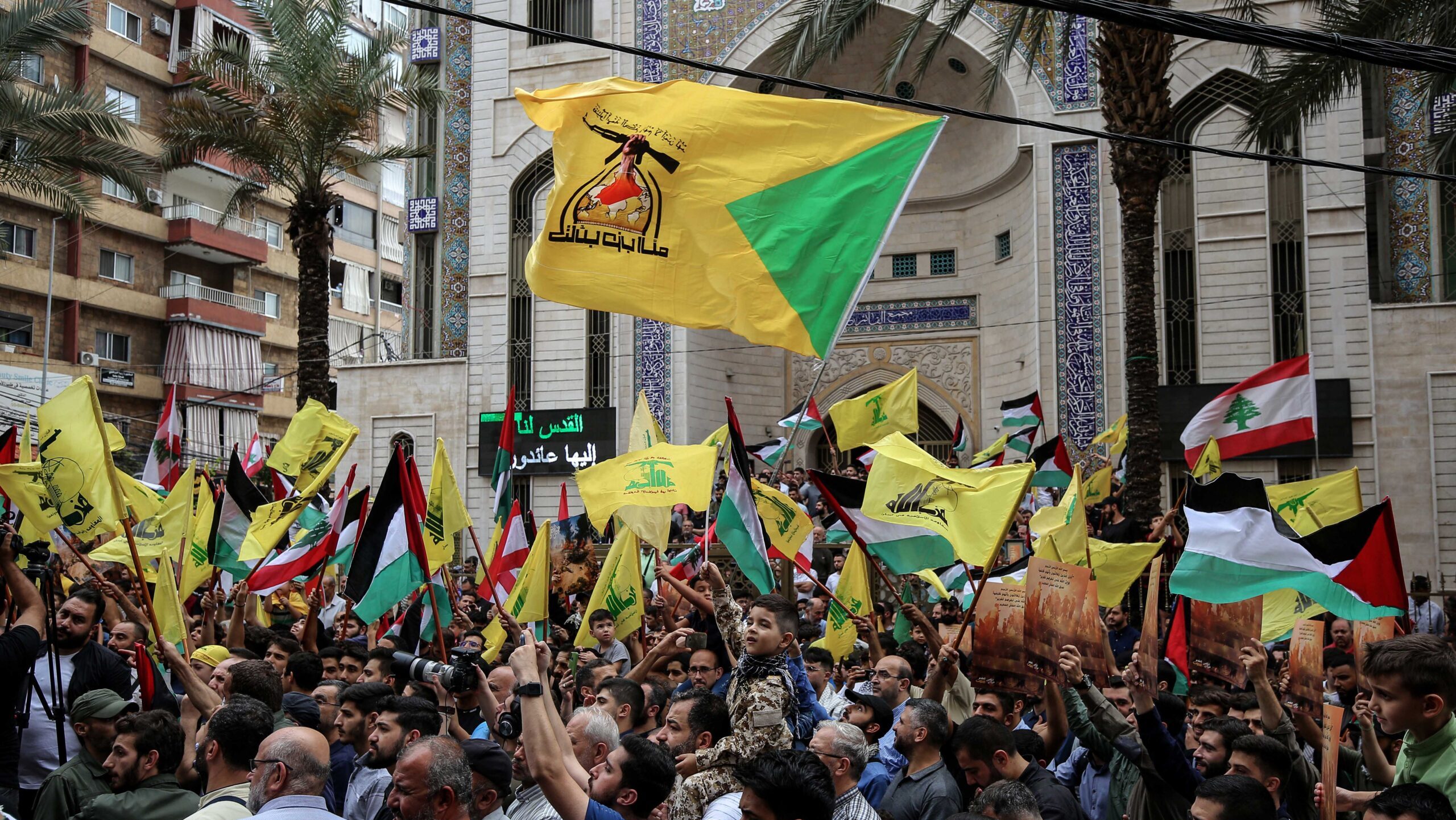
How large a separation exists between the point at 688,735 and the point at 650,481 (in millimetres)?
4216

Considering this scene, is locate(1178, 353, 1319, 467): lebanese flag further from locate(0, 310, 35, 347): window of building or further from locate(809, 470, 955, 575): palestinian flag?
locate(0, 310, 35, 347): window of building

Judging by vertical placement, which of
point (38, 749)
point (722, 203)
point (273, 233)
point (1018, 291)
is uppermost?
point (273, 233)

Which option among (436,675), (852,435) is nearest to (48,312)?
(852,435)

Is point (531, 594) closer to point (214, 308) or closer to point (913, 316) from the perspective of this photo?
point (913, 316)

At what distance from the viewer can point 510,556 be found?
34.3 feet

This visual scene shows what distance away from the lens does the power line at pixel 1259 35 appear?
17.8ft

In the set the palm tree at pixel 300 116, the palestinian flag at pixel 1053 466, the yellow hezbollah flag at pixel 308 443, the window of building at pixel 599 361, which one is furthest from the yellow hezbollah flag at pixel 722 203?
the window of building at pixel 599 361

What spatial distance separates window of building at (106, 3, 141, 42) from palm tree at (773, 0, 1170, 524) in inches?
1024

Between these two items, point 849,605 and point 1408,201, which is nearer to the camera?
point 849,605

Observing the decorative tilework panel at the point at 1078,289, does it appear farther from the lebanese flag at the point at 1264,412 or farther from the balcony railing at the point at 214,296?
the balcony railing at the point at 214,296

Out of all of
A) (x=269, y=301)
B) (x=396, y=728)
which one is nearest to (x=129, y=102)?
(x=269, y=301)

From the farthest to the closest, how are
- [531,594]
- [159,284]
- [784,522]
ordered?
1. [159,284]
2. [784,522]
3. [531,594]

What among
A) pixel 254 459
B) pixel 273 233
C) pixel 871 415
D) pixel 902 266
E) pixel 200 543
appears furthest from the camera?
pixel 273 233

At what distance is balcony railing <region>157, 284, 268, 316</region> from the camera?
3772 cm
